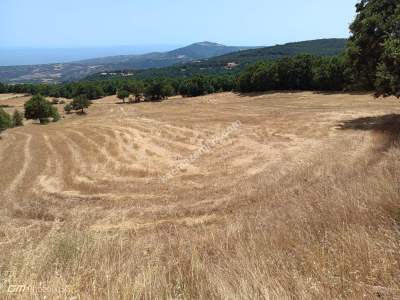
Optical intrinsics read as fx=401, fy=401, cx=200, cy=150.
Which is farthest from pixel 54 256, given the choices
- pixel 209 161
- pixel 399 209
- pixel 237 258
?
pixel 209 161

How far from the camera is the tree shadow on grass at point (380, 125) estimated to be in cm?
2885

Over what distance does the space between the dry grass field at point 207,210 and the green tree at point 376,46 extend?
3.79 m

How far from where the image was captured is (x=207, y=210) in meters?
17.6

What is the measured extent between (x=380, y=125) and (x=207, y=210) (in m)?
21.2

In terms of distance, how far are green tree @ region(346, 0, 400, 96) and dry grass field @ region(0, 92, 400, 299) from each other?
12.4ft

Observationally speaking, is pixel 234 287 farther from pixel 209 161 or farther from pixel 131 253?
pixel 209 161

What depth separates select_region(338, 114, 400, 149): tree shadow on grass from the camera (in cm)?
2885

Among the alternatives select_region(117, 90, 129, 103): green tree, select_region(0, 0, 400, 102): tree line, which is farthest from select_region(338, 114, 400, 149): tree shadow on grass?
select_region(117, 90, 129, 103): green tree

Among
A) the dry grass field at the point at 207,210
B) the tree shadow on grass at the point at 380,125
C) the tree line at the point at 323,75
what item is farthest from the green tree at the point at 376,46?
the dry grass field at the point at 207,210

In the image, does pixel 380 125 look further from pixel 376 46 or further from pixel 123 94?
pixel 123 94

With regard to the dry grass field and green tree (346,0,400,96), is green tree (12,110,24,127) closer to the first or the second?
the dry grass field

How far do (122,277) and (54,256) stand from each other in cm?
165

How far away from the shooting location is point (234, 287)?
14.1 feet

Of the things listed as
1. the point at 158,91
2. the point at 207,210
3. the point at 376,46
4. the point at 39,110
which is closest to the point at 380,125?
the point at 376,46
